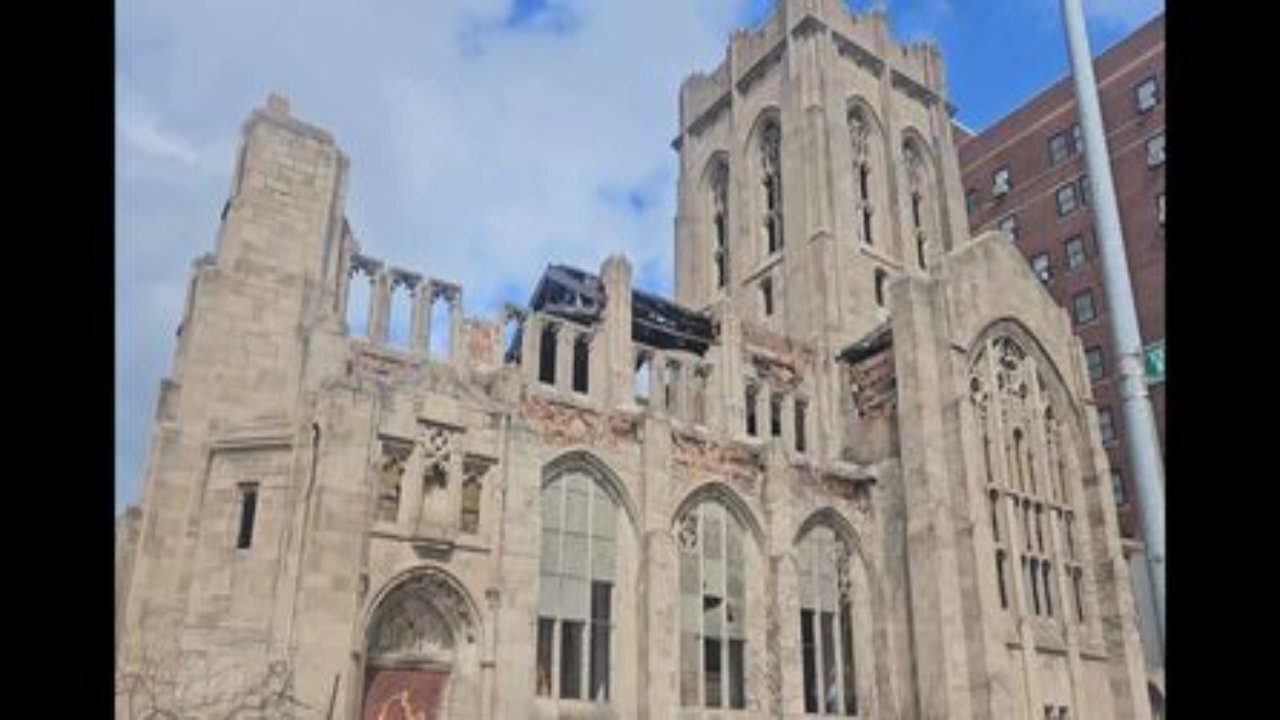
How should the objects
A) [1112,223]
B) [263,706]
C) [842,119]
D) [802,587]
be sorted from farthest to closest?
[842,119] < [802,587] < [263,706] < [1112,223]

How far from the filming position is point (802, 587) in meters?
30.2

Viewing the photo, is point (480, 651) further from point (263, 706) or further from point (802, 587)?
point (802, 587)

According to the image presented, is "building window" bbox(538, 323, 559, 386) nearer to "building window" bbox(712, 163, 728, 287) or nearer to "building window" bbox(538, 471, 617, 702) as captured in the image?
"building window" bbox(538, 471, 617, 702)

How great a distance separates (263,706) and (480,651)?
4977mm

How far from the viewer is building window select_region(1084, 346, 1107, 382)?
174 ft

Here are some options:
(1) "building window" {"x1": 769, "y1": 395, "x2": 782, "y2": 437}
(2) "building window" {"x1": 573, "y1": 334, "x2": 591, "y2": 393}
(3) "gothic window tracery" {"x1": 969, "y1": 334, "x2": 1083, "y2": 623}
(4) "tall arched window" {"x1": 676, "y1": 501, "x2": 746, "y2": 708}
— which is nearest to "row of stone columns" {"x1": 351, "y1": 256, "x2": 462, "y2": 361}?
(2) "building window" {"x1": 573, "y1": 334, "x2": 591, "y2": 393}

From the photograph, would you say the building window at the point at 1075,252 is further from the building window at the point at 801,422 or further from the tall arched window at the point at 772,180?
the building window at the point at 801,422

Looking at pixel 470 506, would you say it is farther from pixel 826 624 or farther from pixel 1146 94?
pixel 1146 94

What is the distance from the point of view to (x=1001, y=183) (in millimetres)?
62406

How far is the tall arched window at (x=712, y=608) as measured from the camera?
27109mm

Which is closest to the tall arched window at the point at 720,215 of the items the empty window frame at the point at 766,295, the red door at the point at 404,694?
the empty window frame at the point at 766,295

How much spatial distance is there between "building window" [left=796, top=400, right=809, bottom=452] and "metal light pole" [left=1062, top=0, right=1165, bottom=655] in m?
26.7

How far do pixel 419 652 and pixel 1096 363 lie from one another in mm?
42349
